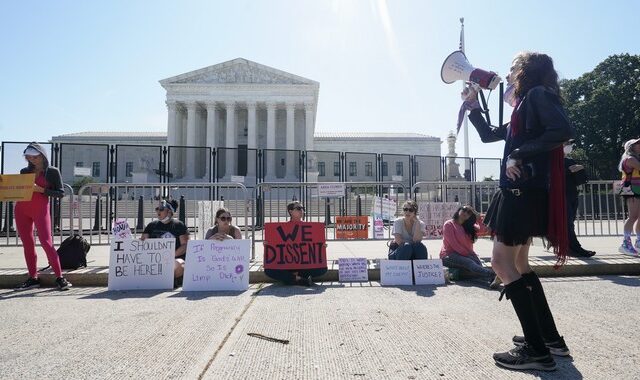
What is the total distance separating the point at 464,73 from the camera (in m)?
3.35

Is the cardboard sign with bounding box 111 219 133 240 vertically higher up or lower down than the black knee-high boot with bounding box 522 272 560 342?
higher up

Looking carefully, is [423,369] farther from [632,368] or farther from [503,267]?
[632,368]

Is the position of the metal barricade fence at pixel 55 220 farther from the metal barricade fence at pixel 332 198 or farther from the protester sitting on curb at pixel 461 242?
the protester sitting on curb at pixel 461 242

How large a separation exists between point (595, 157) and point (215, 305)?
44.4 m

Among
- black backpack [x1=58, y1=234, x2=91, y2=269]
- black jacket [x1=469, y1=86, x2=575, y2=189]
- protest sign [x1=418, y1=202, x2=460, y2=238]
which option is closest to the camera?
black jacket [x1=469, y1=86, x2=575, y2=189]

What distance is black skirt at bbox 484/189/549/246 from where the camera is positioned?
7.78 feet

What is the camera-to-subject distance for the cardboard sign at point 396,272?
5.10m

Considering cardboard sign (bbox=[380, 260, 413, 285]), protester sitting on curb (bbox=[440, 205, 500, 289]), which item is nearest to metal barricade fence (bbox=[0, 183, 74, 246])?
cardboard sign (bbox=[380, 260, 413, 285])

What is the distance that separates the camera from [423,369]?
7.38 ft

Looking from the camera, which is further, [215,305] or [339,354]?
[215,305]

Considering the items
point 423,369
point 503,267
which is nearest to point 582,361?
point 503,267

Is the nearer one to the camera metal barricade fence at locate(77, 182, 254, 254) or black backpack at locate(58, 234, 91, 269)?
black backpack at locate(58, 234, 91, 269)

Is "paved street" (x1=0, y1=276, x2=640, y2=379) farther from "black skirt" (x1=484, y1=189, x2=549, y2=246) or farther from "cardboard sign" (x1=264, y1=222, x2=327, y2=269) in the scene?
"black skirt" (x1=484, y1=189, x2=549, y2=246)

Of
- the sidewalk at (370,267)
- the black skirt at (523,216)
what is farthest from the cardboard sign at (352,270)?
the black skirt at (523,216)
